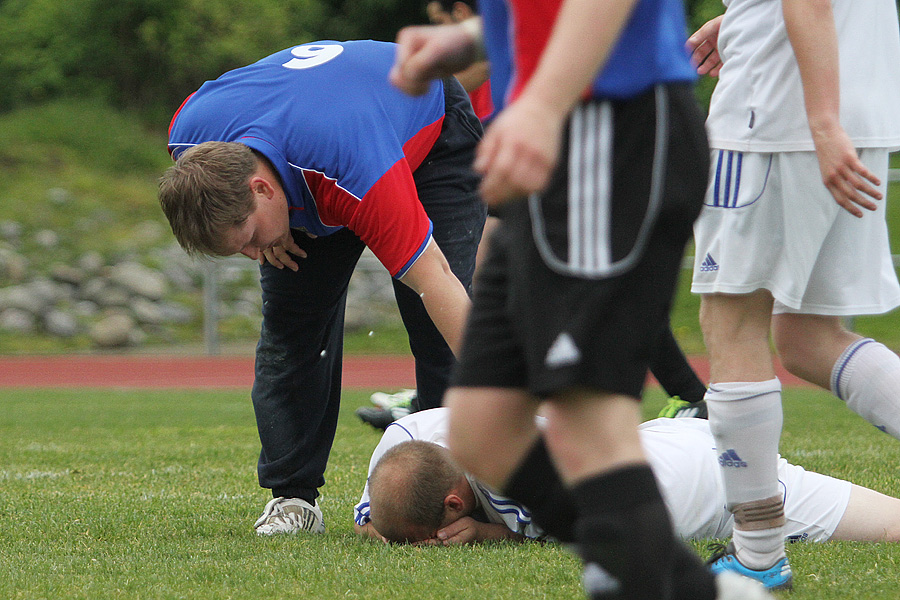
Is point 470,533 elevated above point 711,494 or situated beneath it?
situated beneath

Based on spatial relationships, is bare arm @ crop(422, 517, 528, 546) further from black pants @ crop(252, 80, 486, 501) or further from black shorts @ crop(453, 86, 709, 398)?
black shorts @ crop(453, 86, 709, 398)

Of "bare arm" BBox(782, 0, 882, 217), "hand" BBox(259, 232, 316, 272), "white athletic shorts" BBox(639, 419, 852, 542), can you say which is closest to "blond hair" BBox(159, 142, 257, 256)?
"hand" BBox(259, 232, 316, 272)

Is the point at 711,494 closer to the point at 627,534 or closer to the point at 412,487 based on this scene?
the point at 412,487

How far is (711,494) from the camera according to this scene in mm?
3047

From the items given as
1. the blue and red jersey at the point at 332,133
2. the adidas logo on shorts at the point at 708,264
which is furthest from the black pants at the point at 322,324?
the adidas logo on shorts at the point at 708,264

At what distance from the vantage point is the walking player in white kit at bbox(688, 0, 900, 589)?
237 cm

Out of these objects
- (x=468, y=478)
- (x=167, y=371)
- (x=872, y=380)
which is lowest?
(x=167, y=371)

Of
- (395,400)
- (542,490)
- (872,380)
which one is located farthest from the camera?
(395,400)

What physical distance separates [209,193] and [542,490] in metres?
1.44

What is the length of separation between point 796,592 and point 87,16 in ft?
82.9

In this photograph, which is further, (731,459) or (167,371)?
(167,371)

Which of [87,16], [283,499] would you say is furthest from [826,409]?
[87,16]

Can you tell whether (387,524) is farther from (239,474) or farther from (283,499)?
(239,474)

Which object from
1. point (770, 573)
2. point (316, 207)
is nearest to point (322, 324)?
point (316, 207)
